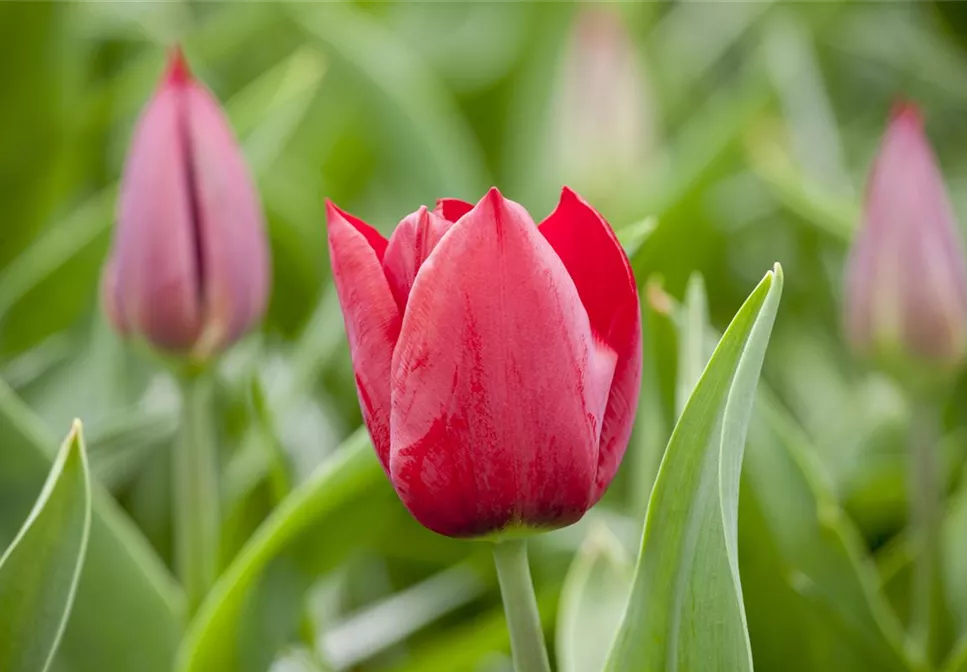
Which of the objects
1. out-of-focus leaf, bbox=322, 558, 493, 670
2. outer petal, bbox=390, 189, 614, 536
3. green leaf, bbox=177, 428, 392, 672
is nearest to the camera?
outer petal, bbox=390, 189, 614, 536

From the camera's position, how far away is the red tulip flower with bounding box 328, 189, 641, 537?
0.24 meters

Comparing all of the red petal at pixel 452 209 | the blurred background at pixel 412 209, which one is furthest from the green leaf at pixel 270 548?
the red petal at pixel 452 209

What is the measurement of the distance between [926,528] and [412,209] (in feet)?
1.42

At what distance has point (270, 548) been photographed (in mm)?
373

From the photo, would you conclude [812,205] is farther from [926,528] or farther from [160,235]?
[160,235]

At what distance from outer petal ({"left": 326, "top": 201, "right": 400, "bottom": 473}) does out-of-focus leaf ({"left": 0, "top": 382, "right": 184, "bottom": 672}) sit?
0.17 metres

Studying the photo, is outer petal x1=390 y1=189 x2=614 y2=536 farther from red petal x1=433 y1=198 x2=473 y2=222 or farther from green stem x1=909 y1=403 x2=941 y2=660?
green stem x1=909 y1=403 x2=941 y2=660

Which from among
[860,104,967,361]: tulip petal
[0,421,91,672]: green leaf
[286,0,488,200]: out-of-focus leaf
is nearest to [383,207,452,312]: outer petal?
[0,421,91,672]: green leaf

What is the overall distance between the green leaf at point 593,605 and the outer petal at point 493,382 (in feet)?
0.50

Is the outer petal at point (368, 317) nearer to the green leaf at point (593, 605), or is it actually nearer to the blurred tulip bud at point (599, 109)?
the green leaf at point (593, 605)

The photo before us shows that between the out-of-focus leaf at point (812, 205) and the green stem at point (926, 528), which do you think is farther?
the out-of-focus leaf at point (812, 205)

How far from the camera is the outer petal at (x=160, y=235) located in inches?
16.1

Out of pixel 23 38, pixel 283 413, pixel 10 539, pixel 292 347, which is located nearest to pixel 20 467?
pixel 10 539

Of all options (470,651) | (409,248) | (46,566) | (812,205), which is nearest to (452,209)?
(409,248)
